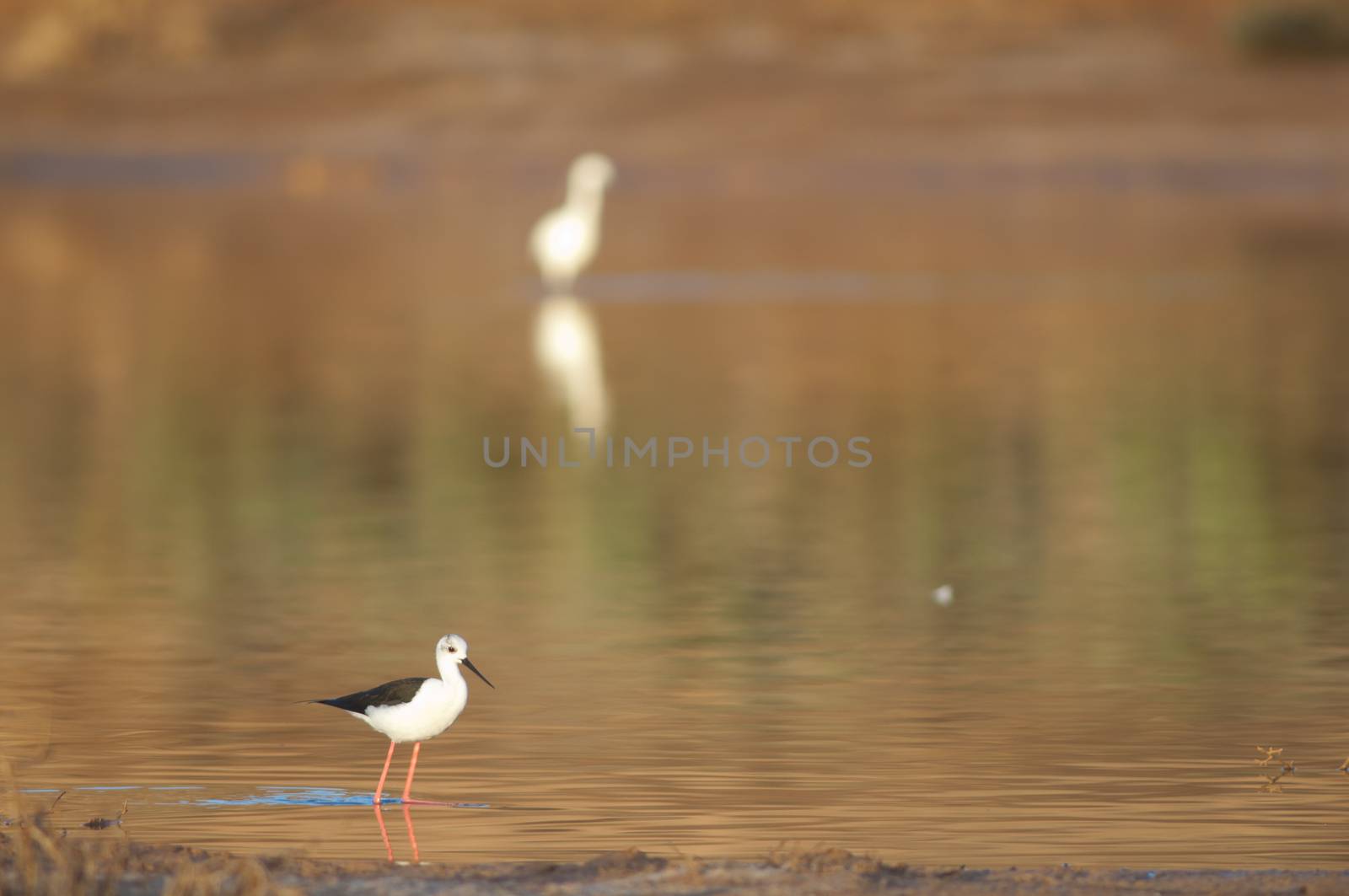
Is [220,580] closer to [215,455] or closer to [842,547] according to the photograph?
[842,547]

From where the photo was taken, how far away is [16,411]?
57.8ft

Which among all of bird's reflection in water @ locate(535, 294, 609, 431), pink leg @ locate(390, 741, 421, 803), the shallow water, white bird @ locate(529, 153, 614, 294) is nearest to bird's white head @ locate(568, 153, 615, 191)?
white bird @ locate(529, 153, 614, 294)

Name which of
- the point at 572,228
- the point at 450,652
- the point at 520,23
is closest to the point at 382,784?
the point at 450,652

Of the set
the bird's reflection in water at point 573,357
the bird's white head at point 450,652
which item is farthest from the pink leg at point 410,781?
the bird's reflection in water at point 573,357

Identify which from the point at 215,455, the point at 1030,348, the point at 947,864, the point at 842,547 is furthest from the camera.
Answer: the point at 1030,348

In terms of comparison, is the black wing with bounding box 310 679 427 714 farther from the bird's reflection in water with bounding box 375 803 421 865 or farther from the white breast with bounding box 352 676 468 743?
the bird's reflection in water with bounding box 375 803 421 865

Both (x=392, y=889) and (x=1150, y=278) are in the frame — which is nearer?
(x=392, y=889)

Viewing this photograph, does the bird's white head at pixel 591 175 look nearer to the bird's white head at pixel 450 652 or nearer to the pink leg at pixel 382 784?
the pink leg at pixel 382 784

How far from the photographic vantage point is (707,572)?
11453 mm

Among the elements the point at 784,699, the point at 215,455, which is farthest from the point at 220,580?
the point at 215,455

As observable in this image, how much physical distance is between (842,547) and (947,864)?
559cm

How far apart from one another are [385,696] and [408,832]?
0.32m

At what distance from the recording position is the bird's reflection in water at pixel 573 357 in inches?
690

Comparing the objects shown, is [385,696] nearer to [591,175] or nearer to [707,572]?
[707,572]
